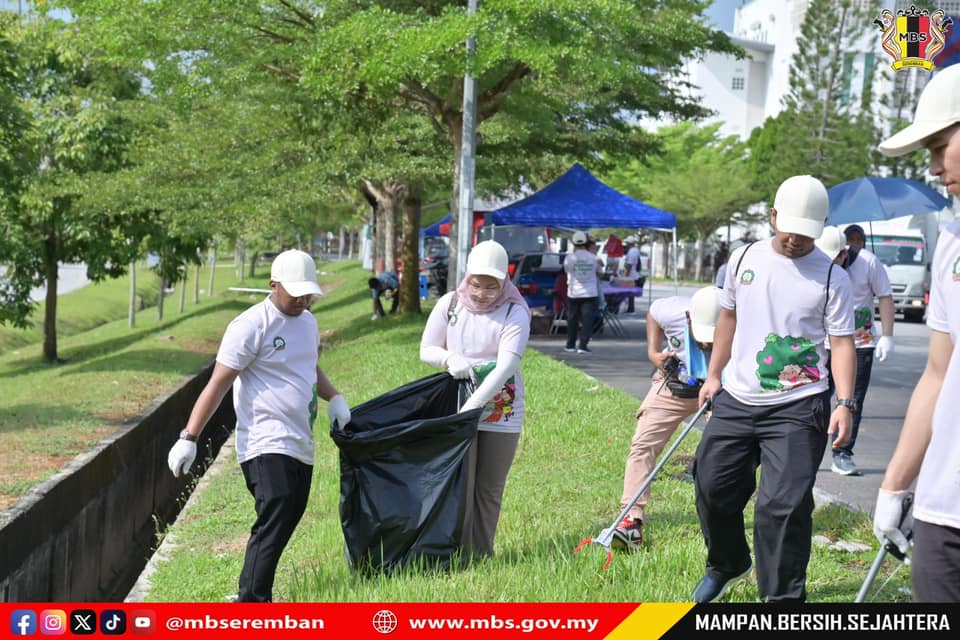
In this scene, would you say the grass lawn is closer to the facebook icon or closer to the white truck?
the facebook icon

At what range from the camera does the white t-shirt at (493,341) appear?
570cm

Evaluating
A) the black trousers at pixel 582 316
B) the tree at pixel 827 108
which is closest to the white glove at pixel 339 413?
the black trousers at pixel 582 316

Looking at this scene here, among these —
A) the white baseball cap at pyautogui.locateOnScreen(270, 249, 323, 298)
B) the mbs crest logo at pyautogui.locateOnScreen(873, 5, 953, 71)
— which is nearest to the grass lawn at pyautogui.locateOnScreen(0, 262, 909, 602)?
the white baseball cap at pyautogui.locateOnScreen(270, 249, 323, 298)

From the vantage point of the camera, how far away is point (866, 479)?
9.05 metres

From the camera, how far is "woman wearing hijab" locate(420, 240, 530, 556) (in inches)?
221

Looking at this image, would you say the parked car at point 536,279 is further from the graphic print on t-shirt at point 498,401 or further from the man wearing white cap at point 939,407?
the man wearing white cap at point 939,407

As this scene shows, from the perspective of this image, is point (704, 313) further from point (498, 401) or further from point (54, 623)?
point (54, 623)

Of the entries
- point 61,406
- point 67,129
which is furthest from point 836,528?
point 67,129

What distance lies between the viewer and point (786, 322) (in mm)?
4840

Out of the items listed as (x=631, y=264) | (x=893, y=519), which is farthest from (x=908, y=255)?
(x=893, y=519)

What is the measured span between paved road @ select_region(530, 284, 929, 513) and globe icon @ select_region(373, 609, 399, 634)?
13.4 ft

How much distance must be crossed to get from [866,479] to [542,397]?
404cm

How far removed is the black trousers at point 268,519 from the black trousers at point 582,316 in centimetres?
1332

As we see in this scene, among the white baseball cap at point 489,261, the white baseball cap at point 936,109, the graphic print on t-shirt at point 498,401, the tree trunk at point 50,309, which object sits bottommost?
the tree trunk at point 50,309
